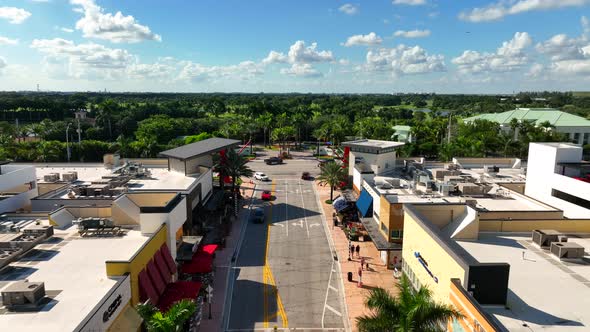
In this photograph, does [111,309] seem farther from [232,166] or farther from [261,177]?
[261,177]

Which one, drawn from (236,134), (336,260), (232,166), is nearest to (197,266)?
(336,260)

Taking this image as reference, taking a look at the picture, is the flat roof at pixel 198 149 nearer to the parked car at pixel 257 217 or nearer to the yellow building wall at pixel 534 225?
the parked car at pixel 257 217

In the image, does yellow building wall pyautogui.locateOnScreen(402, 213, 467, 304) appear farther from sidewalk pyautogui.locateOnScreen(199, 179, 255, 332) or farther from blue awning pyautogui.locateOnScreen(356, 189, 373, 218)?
sidewalk pyautogui.locateOnScreen(199, 179, 255, 332)

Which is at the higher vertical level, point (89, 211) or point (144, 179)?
point (144, 179)

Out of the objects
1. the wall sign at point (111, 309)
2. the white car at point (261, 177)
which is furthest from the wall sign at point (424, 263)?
the white car at point (261, 177)

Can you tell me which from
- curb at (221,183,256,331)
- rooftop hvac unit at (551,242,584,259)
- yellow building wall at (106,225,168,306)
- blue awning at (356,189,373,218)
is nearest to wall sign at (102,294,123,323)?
yellow building wall at (106,225,168,306)

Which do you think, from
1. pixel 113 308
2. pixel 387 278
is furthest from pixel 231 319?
pixel 387 278

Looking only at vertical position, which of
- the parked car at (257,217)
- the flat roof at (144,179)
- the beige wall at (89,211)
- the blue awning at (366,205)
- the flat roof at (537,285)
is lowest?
the parked car at (257,217)
